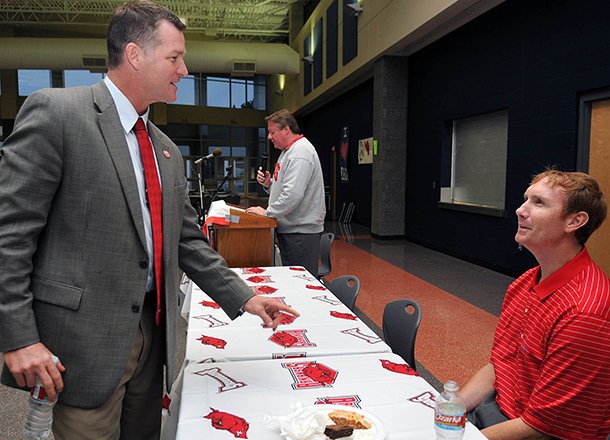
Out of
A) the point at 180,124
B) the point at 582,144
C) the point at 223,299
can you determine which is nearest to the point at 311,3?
the point at 180,124

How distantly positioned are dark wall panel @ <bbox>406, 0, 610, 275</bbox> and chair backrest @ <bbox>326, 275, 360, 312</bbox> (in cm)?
344

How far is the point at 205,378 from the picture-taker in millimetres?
1489

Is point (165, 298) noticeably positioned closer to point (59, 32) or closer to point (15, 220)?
point (15, 220)

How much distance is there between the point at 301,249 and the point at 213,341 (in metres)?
2.13

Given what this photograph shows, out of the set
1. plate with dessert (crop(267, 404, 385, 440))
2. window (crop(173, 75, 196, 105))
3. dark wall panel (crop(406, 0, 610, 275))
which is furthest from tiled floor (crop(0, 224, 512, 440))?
window (crop(173, 75, 196, 105))

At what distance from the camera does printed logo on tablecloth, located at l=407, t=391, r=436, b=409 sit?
1.34m

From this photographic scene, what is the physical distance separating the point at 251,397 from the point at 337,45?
1121 centimetres

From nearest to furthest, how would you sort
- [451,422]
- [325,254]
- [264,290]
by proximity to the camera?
[451,422], [264,290], [325,254]

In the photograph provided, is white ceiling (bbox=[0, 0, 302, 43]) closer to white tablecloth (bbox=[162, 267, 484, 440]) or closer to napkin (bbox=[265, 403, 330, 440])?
white tablecloth (bbox=[162, 267, 484, 440])

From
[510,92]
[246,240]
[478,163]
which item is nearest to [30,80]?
[478,163]

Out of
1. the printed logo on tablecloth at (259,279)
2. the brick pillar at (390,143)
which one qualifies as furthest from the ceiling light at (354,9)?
the printed logo on tablecloth at (259,279)

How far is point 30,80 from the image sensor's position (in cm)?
1906

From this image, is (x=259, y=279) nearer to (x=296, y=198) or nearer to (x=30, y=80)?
(x=296, y=198)

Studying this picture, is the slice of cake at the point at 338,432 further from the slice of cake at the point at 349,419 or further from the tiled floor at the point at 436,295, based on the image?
the tiled floor at the point at 436,295
